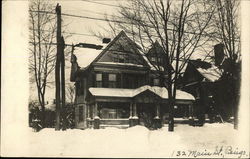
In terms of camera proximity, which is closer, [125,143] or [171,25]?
[125,143]

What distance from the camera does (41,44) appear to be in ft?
18.4

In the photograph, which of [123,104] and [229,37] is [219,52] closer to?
[229,37]

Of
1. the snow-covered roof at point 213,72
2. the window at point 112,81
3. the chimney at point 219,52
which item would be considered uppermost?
the chimney at point 219,52

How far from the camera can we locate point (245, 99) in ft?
18.7

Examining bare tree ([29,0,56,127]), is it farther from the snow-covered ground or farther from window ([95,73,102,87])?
window ([95,73,102,87])

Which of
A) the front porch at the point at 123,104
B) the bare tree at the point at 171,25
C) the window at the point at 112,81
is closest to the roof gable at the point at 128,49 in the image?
the bare tree at the point at 171,25

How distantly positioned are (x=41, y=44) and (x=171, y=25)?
8.97 feet

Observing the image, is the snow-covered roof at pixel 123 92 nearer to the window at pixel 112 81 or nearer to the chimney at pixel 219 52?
the window at pixel 112 81

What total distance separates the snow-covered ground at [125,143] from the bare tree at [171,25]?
1108 millimetres

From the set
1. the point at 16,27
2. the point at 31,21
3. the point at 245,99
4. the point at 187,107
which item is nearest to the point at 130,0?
the point at 31,21

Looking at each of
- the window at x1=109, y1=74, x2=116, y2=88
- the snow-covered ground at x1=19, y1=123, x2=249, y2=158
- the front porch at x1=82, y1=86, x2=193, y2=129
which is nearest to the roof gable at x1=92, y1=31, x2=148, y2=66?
the snow-covered ground at x1=19, y1=123, x2=249, y2=158

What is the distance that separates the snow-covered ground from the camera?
15.3 ft

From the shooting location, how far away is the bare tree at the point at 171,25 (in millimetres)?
6523
